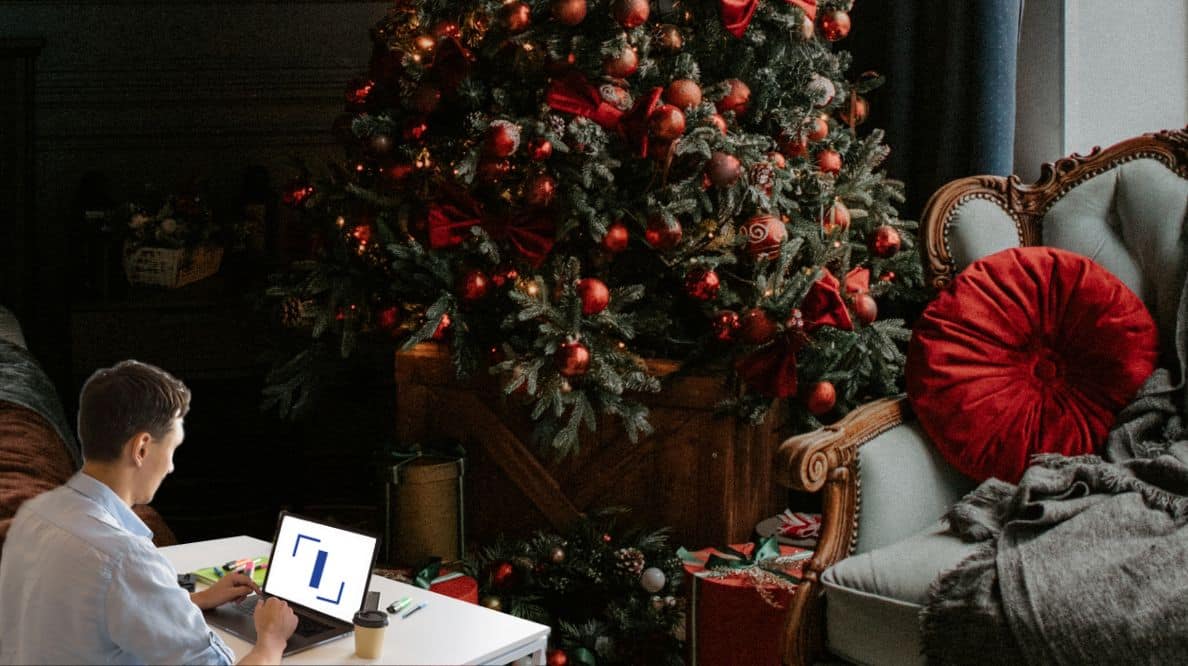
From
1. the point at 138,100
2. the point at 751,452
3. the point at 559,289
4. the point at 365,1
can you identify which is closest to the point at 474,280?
the point at 559,289

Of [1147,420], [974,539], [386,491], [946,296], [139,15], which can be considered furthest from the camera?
[139,15]

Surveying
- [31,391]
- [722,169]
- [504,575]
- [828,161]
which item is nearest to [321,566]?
[504,575]

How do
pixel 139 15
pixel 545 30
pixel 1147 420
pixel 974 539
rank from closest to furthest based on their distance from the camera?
pixel 974 539 < pixel 1147 420 < pixel 545 30 < pixel 139 15

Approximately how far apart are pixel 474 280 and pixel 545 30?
0.55 m

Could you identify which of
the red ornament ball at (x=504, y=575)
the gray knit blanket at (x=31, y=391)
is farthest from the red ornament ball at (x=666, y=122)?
the gray knit blanket at (x=31, y=391)

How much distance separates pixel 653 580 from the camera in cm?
222

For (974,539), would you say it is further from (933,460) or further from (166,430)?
(166,430)

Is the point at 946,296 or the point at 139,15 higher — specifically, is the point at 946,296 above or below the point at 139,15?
below

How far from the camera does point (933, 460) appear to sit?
6.53ft

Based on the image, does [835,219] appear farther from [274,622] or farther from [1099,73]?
[274,622]

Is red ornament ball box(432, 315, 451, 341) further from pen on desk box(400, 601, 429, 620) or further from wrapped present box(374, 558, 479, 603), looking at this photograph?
pen on desk box(400, 601, 429, 620)

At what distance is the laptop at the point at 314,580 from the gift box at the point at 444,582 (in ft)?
2.58

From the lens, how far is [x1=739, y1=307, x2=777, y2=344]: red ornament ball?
7.30 feet

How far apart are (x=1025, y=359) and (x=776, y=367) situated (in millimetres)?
484
